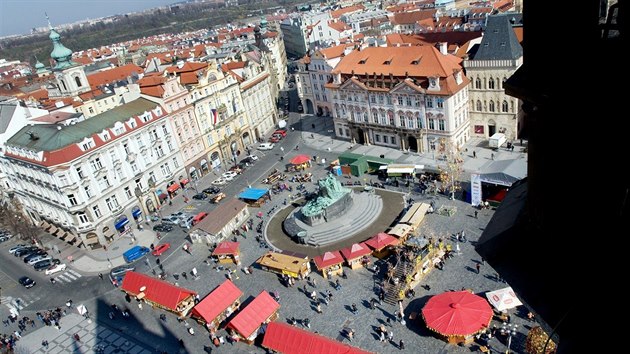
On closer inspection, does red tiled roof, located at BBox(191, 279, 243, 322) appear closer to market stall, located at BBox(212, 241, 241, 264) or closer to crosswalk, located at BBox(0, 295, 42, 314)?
market stall, located at BBox(212, 241, 241, 264)

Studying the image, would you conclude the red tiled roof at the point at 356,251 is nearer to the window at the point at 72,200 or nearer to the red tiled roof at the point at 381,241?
the red tiled roof at the point at 381,241

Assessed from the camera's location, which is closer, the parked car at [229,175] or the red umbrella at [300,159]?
the red umbrella at [300,159]

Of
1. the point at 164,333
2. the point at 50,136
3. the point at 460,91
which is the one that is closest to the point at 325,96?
the point at 460,91

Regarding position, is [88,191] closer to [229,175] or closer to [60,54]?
[229,175]

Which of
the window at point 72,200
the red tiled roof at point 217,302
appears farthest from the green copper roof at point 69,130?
the red tiled roof at point 217,302

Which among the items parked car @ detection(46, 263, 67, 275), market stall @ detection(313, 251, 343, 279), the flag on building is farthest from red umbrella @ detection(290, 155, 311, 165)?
parked car @ detection(46, 263, 67, 275)

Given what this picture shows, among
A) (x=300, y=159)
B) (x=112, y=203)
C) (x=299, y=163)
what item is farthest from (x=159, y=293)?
(x=300, y=159)
